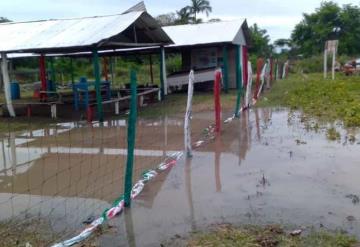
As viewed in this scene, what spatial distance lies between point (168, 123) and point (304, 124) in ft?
12.6

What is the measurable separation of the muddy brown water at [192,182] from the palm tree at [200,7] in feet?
192

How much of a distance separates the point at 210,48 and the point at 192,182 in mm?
19384

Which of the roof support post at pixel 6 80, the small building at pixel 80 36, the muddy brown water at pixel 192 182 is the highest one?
the small building at pixel 80 36

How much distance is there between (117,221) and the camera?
17.2 ft

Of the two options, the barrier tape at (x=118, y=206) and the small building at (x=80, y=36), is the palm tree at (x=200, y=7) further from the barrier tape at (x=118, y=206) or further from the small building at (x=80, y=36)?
the barrier tape at (x=118, y=206)

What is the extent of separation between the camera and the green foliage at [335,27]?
162ft

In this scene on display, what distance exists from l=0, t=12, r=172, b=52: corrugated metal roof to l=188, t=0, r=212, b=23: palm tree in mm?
50302

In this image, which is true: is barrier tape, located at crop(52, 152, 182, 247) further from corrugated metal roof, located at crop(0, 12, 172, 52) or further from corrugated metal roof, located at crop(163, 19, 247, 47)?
corrugated metal roof, located at crop(163, 19, 247, 47)

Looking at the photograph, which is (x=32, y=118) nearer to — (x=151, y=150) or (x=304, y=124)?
(x=151, y=150)

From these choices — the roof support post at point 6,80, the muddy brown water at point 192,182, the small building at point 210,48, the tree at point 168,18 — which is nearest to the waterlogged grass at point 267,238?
the muddy brown water at point 192,182

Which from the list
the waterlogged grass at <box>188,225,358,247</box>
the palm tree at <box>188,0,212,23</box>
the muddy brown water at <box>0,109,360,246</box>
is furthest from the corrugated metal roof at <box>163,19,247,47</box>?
the palm tree at <box>188,0,212,23</box>

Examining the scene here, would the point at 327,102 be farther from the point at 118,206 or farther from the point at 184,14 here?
the point at 184,14

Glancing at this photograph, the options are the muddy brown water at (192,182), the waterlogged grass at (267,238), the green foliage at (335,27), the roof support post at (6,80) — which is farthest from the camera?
the green foliage at (335,27)

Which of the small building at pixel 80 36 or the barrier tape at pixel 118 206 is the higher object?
the small building at pixel 80 36
